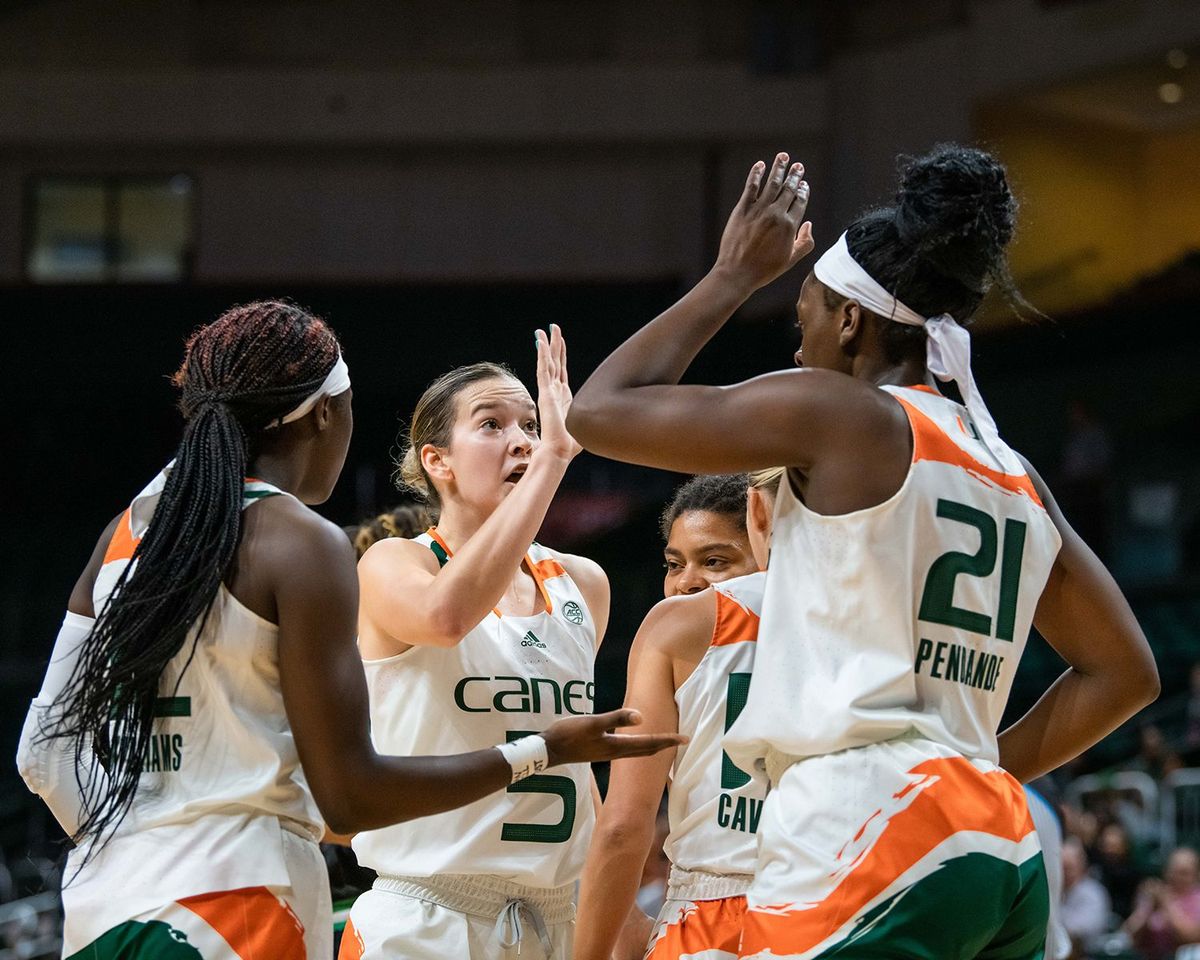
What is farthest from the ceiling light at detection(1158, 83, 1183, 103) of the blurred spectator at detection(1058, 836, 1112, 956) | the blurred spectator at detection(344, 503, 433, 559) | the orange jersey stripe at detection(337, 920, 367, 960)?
the orange jersey stripe at detection(337, 920, 367, 960)

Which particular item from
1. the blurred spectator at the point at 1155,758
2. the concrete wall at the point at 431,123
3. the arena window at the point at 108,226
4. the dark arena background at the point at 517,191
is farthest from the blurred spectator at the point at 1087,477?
the arena window at the point at 108,226

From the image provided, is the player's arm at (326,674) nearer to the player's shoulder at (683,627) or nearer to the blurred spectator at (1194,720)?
the player's shoulder at (683,627)

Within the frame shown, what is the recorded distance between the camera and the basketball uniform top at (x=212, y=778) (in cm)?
239

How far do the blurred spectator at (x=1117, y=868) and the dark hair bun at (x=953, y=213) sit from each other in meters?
7.31

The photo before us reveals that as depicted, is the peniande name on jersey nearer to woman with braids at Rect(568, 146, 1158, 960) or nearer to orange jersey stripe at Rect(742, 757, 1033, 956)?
woman with braids at Rect(568, 146, 1158, 960)

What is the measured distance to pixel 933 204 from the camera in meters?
2.51

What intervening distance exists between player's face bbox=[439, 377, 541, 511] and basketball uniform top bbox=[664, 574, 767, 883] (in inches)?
27.8

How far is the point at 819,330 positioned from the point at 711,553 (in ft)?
3.23

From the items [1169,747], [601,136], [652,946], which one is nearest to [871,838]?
[652,946]

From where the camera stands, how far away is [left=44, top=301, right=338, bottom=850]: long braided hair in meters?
2.42

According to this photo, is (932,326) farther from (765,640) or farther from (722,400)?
(765,640)

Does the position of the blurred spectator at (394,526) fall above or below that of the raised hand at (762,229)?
below

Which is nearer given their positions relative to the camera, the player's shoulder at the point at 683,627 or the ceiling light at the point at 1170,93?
the player's shoulder at the point at 683,627

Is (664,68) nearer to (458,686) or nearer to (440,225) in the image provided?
(440,225)
